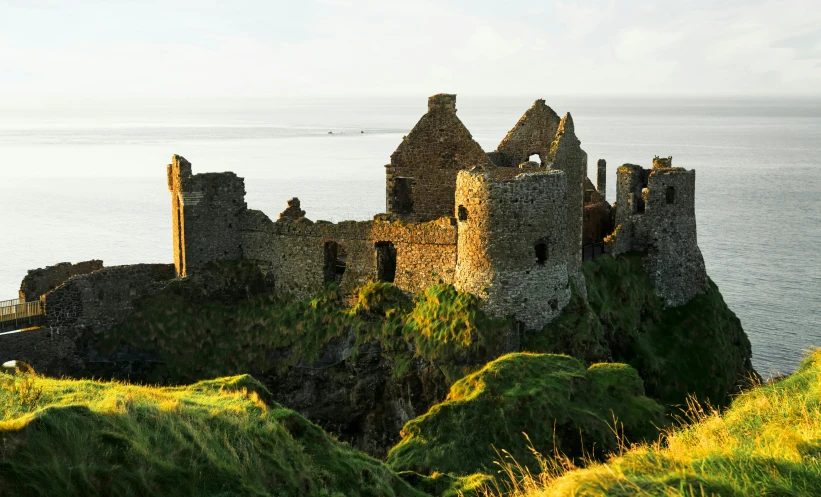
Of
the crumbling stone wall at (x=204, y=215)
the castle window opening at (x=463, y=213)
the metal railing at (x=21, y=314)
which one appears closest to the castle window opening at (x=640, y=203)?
the castle window opening at (x=463, y=213)

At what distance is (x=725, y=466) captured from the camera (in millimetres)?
9922

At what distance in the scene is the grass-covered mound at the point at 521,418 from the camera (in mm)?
20781

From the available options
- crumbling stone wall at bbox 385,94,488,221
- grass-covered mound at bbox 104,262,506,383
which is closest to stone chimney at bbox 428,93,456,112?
crumbling stone wall at bbox 385,94,488,221

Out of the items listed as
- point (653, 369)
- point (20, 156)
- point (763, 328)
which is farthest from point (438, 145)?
point (20, 156)

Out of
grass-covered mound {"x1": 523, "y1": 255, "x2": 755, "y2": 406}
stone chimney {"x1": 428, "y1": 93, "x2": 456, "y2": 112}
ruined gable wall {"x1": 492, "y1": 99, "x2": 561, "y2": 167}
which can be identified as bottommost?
grass-covered mound {"x1": 523, "y1": 255, "x2": 755, "y2": 406}

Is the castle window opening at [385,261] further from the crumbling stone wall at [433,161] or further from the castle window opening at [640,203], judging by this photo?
the castle window opening at [640,203]

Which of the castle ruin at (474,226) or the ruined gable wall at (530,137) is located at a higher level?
the ruined gable wall at (530,137)

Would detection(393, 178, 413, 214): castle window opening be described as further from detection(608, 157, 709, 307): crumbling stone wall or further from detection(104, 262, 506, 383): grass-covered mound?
detection(608, 157, 709, 307): crumbling stone wall

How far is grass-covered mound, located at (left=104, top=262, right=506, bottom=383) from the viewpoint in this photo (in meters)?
29.4

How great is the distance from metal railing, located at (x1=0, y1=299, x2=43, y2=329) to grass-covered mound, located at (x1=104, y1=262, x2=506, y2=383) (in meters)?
2.19

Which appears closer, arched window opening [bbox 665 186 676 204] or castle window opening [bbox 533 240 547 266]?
castle window opening [bbox 533 240 547 266]

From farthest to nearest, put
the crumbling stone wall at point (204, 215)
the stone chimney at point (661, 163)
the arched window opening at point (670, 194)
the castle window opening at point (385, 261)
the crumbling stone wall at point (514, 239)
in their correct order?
the stone chimney at point (661, 163)
the arched window opening at point (670, 194)
the crumbling stone wall at point (204, 215)
the castle window opening at point (385, 261)
the crumbling stone wall at point (514, 239)

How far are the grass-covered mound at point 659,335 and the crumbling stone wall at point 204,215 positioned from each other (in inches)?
510

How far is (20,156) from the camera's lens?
478 ft
